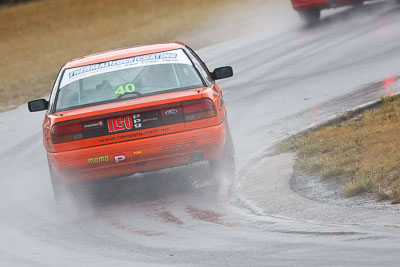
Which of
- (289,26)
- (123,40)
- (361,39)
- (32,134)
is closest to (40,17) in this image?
(123,40)

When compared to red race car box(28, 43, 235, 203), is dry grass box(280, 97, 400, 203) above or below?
below

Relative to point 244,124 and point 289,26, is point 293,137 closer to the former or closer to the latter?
point 244,124

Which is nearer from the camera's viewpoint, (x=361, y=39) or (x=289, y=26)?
(x=361, y=39)

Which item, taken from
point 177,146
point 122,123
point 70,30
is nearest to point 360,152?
point 177,146

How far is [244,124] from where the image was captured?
12.9 meters

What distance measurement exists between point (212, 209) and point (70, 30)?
31544 mm

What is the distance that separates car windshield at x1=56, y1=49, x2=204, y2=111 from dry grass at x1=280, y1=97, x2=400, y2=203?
4.92 feet

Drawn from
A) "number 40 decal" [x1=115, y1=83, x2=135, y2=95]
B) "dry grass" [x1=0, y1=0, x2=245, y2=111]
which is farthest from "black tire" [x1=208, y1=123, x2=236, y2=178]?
"dry grass" [x1=0, y1=0, x2=245, y2=111]

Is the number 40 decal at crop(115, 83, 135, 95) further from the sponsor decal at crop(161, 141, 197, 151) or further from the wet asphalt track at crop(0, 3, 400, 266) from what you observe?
the wet asphalt track at crop(0, 3, 400, 266)

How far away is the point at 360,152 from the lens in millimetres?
9188

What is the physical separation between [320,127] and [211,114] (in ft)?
11.0

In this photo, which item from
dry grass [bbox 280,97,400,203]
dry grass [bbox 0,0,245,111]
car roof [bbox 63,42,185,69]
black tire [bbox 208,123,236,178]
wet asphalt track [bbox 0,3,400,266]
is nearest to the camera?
wet asphalt track [bbox 0,3,400,266]

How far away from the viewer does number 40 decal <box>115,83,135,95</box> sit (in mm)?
8875

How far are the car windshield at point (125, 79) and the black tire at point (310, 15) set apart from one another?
14.8 meters
